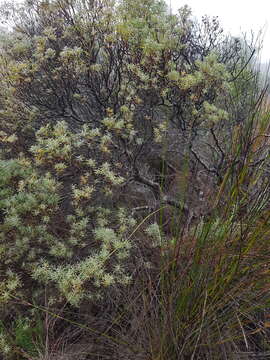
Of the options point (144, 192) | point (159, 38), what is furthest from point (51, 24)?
point (144, 192)

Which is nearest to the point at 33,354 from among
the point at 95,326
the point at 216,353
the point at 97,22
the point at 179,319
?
the point at 95,326

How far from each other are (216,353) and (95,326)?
37.3 inches

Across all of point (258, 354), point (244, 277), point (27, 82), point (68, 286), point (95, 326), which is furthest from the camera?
point (27, 82)

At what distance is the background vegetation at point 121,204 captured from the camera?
1376 millimetres

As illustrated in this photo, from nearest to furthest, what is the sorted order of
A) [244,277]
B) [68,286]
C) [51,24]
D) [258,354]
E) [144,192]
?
[244,277]
[258,354]
[68,286]
[51,24]
[144,192]

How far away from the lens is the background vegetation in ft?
4.51

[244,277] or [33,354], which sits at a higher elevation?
[244,277]

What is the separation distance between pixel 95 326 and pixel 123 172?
1.52 m

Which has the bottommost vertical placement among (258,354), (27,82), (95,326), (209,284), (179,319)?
(95,326)

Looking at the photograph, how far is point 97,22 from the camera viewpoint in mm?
2406

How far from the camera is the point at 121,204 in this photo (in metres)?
2.61

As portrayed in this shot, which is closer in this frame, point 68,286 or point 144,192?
point 68,286

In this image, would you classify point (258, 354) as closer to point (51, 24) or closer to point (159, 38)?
point (159, 38)

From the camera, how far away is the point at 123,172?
2664mm
